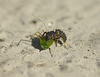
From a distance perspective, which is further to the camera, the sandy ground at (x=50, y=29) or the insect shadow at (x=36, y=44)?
the insect shadow at (x=36, y=44)

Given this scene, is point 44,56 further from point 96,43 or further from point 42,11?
point 42,11

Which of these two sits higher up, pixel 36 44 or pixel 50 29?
pixel 50 29

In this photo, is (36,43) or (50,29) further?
(50,29)

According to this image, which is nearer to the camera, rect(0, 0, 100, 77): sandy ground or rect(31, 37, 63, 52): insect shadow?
rect(0, 0, 100, 77): sandy ground

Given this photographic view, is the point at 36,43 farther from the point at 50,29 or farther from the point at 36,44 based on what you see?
the point at 50,29

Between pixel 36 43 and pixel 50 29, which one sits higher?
pixel 50 29

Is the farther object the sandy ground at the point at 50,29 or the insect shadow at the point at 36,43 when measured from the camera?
the insect shadow at the point at 36,43

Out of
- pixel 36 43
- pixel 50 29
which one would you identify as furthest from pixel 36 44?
pixel 50 29

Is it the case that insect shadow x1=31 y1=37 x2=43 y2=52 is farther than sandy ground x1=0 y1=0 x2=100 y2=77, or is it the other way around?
insect shadow x1=31 y1=37 x2=43 y2=52
